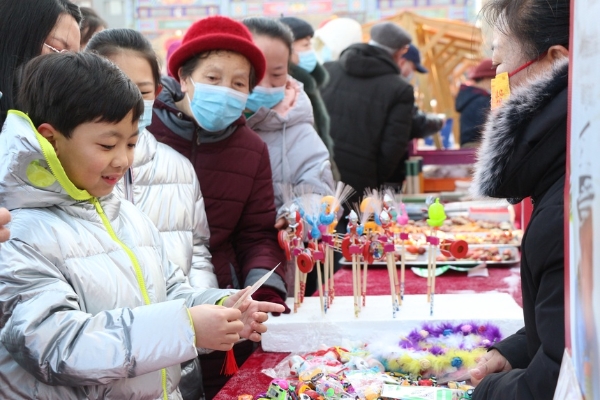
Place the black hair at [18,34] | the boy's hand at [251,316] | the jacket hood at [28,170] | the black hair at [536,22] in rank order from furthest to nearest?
the black hair at [18,34] < the boy's hand at [251,316] < the jacket hood at [28,170] < the black hair at [536,22]

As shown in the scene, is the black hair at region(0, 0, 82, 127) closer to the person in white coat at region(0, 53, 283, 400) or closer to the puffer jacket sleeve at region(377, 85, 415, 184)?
the person in white coat at region(0, 53, 283, 400)

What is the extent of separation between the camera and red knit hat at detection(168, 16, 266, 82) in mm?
2561

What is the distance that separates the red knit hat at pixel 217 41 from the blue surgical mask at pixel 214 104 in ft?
0.40

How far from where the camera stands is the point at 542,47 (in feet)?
4.56

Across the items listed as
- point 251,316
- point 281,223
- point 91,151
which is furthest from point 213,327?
point 281,223

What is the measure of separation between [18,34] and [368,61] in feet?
10.6

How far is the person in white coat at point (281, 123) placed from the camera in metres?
3.13

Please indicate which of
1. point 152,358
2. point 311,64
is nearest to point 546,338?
point 152,358

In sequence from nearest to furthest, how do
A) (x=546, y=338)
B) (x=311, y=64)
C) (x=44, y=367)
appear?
(x=546, y=338) → (x=44, y=367) → (x=311, y=64)

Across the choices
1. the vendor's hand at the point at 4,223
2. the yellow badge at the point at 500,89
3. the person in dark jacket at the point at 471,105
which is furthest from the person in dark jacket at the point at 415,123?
the vendor's hand at the point at 4,223

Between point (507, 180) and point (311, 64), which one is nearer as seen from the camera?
point (507, 180)

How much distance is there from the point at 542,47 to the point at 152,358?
3.04 ft

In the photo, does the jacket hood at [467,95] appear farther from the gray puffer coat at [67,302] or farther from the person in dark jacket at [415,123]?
the gray puffer coat at [67,302]

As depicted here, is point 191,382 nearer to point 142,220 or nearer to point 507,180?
point 142,220
